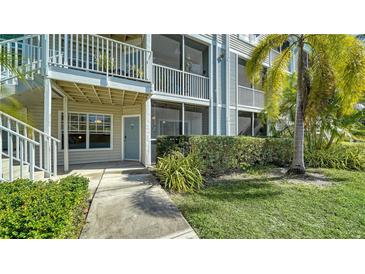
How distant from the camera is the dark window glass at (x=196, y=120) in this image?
10.9m

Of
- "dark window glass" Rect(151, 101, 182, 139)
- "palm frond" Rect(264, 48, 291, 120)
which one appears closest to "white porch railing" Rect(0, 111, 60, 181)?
"dark window glass" Rect(151, 101, 182, 139)

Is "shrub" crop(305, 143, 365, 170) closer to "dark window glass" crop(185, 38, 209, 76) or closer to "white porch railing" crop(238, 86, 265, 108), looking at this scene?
"white porch railing" crop(238, 86, 265, 108)

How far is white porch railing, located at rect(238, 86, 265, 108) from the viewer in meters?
12.5

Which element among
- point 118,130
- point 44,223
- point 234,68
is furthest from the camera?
point 234,68

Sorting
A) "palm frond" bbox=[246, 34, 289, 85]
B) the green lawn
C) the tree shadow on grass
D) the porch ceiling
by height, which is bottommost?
the green lawn

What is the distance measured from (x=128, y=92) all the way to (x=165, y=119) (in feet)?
8.86

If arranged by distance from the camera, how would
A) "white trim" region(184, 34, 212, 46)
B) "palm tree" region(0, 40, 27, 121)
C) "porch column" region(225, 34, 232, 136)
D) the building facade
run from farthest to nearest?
"porch column" region(225, 34, 232, 136) < "white trim" region(184, 34, 212, 46) < the building facade < "palm tree" region(0, 40, 27, 121)

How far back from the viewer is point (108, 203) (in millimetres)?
4449

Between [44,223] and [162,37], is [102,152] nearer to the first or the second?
[162,37]

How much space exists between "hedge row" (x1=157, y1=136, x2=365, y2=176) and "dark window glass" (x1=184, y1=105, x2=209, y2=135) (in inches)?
122

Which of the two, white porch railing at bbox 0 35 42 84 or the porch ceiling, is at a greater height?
white porch railing at bbox 0 35 42 84

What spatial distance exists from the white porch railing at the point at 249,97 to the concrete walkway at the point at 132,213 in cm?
860
